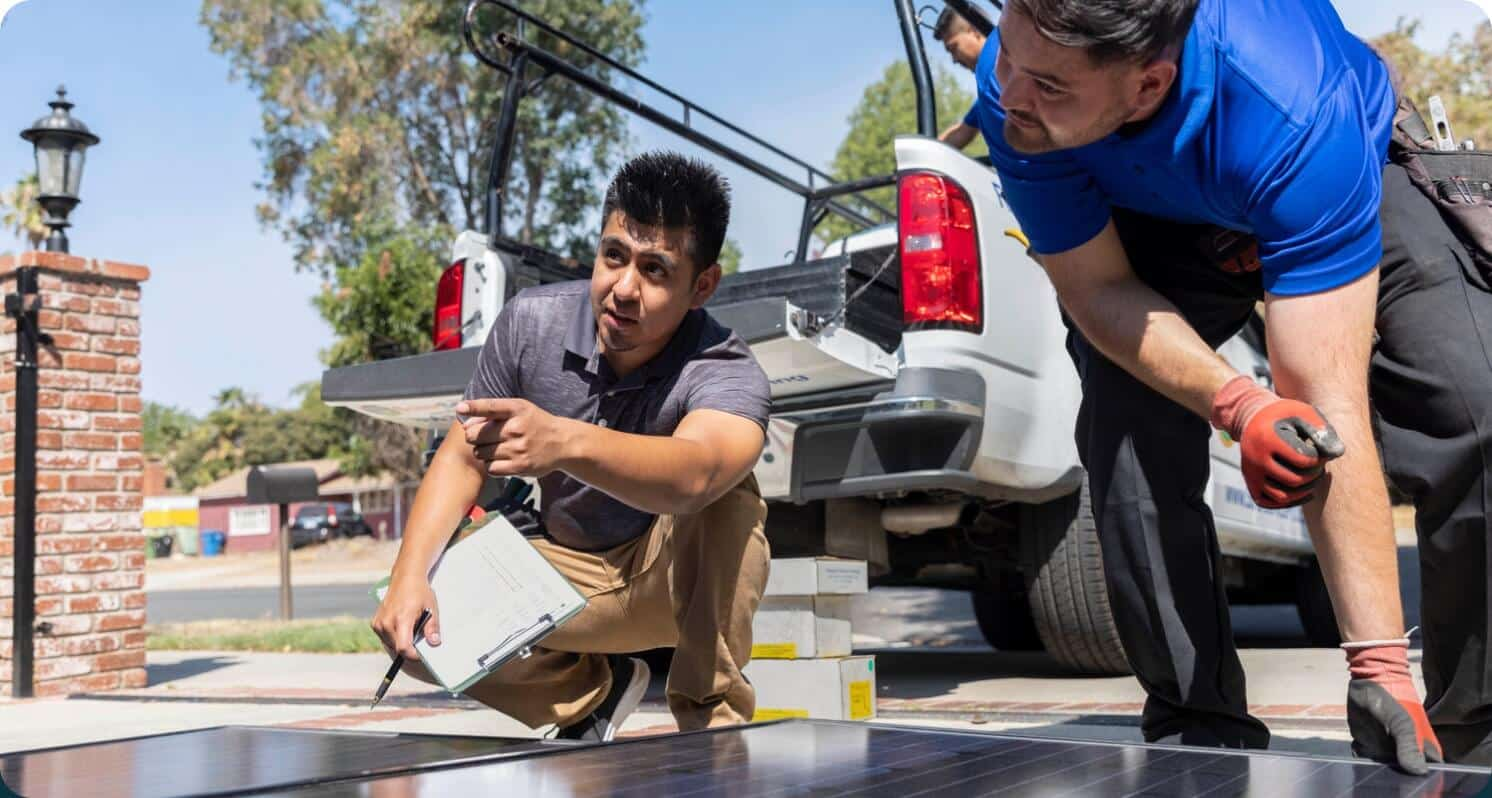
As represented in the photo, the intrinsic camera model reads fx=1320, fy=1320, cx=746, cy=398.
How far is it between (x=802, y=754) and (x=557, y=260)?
10.8ft

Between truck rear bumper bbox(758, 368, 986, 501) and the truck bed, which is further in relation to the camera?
the truck bed

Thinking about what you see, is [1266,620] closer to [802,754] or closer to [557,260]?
[557,260]

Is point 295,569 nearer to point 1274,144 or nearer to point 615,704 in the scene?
point 615,704

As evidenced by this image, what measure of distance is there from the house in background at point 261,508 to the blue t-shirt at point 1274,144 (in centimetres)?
5771

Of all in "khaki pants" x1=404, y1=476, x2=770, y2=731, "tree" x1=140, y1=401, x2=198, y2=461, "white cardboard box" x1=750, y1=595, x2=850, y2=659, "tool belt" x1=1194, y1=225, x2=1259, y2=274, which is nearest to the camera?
"tool belt" x1=1194, y1=225, x2=1259, y2=274

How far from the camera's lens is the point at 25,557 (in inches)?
225

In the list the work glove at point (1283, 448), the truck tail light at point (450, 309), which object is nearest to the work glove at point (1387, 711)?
the work glove at point (1283, 448)

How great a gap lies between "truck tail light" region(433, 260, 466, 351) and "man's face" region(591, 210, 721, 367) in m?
2.20

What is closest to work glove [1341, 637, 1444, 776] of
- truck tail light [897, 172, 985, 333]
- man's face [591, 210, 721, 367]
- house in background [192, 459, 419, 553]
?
man's face [591, 210, 721, 367]

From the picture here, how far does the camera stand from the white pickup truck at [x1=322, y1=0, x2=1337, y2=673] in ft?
12.8

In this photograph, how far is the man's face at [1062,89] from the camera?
6.22 feet

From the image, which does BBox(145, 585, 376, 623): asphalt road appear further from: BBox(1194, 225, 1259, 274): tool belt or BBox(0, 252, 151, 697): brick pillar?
BBox(1194, 225, 1259, 274): tool belt

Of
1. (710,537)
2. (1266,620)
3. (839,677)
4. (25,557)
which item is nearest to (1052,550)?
(839,677)

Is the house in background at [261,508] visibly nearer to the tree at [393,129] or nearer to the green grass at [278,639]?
the tree at [393,129]
